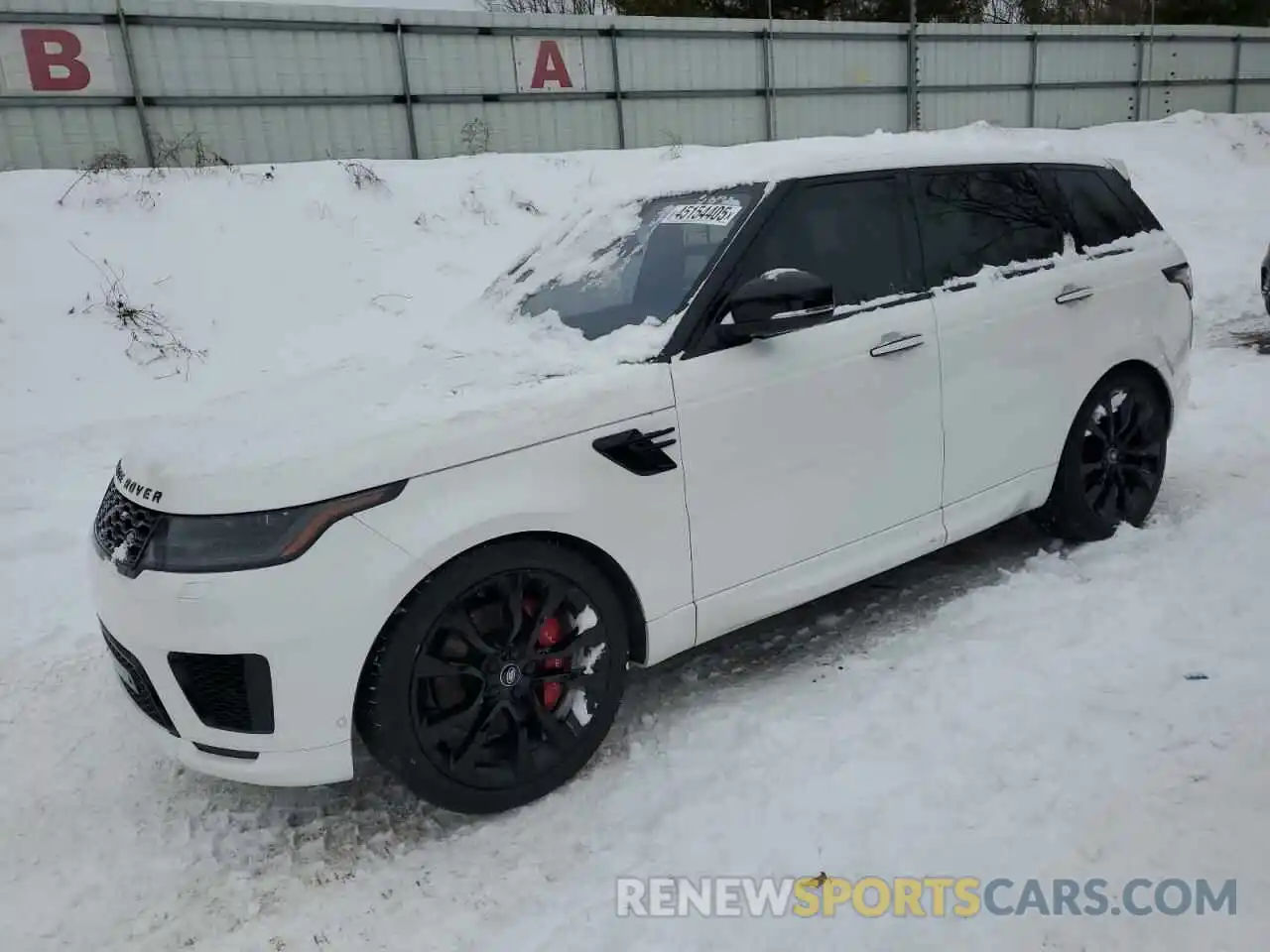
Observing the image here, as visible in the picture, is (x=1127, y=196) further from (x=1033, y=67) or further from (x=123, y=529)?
(x=1033, y=67)

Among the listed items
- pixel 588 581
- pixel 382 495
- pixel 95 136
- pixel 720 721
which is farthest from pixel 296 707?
pixel 95 136

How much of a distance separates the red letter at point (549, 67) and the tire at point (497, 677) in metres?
12.7

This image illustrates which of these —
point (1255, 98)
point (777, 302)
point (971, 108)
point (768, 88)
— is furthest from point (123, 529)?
point (1255, 98)

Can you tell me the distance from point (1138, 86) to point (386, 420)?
2330 centimetres

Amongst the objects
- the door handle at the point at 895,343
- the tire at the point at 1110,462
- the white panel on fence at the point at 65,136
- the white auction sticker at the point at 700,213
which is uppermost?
the white panel on fence at the point at 65,136

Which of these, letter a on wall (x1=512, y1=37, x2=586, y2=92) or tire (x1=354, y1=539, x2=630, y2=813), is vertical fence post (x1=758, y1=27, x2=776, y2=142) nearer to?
letter a on wall (x1=512, y1=37, x2=586, y2=92)

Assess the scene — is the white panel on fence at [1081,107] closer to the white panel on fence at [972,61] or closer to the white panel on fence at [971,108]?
the white panel on fence at [971,108]

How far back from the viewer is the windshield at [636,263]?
125 inches

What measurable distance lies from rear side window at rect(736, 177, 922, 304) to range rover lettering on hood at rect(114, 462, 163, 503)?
74.4 inches

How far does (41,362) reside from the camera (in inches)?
310

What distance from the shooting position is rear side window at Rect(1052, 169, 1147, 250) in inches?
165

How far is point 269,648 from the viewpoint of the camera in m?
2.37

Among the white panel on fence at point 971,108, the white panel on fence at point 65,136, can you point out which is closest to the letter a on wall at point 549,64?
the white panel on fence at point 65,136

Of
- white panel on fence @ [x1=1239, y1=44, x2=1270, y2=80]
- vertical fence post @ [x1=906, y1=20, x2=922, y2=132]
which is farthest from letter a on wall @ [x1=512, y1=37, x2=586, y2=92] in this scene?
white panel on fence @ [x1=1239, y1=44, x2=1270, y2=80]
